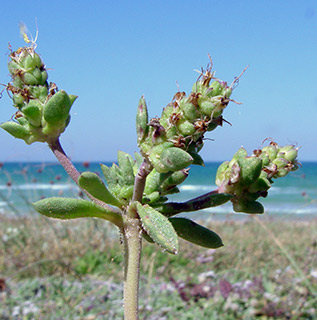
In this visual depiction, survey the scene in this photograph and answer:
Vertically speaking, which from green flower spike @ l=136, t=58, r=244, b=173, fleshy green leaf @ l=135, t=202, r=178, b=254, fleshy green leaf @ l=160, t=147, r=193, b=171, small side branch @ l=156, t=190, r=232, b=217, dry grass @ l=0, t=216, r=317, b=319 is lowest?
dry grass @ l=0, t=216, r=317, b=319

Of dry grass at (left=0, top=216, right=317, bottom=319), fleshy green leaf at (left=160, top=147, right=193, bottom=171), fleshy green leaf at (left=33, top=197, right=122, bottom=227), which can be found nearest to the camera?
fleshy green leaf at (left=160, top=147, right=193, bottom=171)

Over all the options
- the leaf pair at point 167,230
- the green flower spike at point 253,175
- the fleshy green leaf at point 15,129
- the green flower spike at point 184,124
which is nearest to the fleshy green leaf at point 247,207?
the green flower spike at point 253,175

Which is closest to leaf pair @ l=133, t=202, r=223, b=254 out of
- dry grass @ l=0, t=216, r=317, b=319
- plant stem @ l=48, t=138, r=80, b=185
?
plant stem @ l=48, t=138, r=80, b=185

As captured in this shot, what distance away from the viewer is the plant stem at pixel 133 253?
3.85 ft

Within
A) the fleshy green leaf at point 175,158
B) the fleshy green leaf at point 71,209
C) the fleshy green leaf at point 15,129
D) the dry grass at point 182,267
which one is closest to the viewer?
the fleshy green leaf at point 175,158

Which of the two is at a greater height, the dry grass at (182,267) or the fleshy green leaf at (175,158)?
the fleshy green leaf at (175,158)

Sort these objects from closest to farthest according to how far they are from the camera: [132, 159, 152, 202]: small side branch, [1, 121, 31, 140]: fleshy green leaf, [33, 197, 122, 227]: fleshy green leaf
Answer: [132, 159, 152, 202]: small side branch, [33, 197, 122, 227]: fleshy green leaf, [1, 121, 31, 140]: fleshy green leaf

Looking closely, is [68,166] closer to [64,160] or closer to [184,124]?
[64,160]

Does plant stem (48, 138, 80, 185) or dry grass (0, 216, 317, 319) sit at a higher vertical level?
plant stem (48, 138, 80, 185)

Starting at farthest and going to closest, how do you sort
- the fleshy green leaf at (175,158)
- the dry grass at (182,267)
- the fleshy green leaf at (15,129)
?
the dry grass at (182,267)
the fleshy green leaf at (15,129)
the fleshy green leaf at (175,158)

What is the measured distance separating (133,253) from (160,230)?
0.12 meters

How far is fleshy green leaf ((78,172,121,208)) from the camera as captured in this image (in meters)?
1.21

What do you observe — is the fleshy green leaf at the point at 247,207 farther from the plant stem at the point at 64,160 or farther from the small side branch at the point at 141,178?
the plant stem at the point at 64,160

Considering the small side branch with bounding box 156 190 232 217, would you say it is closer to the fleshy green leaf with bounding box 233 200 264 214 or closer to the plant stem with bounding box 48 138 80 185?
the fleshy green leaf with bounding box 233 200 264 214
